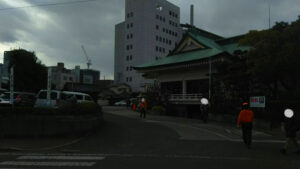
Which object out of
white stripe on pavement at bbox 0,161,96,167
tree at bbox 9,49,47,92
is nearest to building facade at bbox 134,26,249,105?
tree at bbox 9,49,47,92

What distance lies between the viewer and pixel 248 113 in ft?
30.2

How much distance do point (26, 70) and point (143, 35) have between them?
4169cm

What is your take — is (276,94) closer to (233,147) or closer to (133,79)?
(233,147)

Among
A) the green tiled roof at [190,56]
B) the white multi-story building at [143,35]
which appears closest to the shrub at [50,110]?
the green tiled roof at [190,56]

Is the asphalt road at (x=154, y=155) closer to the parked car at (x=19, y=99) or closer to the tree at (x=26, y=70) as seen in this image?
the parked car at (x=19, y=99)

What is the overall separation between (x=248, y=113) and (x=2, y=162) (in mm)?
8264

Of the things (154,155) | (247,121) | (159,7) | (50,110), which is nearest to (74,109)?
(50,110)

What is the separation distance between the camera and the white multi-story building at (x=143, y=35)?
70.0m

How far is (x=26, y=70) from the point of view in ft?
107

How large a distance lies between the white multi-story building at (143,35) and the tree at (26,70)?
36230mm

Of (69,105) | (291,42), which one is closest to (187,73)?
(291,42)

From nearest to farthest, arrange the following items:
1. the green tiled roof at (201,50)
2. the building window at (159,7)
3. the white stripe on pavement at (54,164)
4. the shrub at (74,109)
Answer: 1. the white stripe on pavement at (54,164)
2. the shrub at (74,109)
3. the green tiled roof at (201,50)
4. the building window at (159,7)

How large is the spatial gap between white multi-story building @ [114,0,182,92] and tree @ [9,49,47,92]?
1426 inches

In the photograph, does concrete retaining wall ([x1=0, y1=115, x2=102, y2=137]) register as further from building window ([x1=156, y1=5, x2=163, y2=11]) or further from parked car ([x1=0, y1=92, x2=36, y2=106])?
building window ([x1=156, y1=5, x2=163, y2=11])
